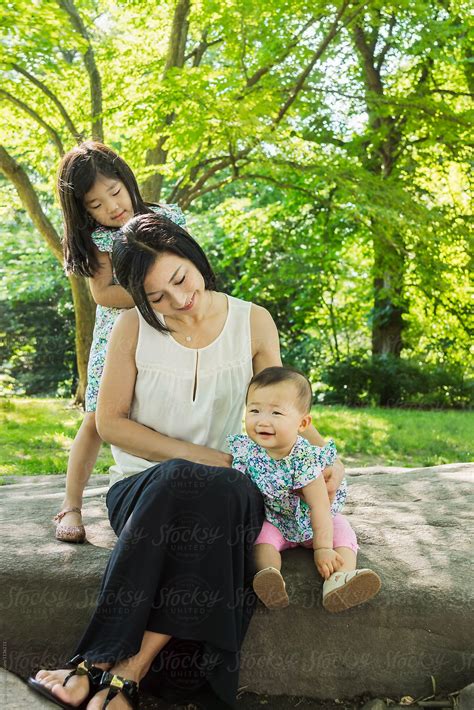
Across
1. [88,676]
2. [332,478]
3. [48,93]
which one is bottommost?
[88,676]

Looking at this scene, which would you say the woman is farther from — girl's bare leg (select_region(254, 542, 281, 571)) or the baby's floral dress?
the baby's floral dress

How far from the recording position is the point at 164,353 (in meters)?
2.88

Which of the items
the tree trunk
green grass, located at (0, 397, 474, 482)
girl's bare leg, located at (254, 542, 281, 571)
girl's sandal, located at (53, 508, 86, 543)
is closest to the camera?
girl's bare leg, located at (254, 542, 281, 571)

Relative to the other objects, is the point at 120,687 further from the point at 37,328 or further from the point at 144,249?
the point at 37,328

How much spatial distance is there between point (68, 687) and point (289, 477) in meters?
0.96

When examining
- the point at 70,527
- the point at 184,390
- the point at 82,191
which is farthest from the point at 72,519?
the point at 82,191

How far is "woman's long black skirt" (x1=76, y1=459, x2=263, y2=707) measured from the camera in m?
2.32

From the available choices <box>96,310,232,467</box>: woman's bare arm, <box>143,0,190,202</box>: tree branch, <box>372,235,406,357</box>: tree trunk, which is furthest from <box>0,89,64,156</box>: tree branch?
<box>96,310,232,467</box>: woman's bare arm

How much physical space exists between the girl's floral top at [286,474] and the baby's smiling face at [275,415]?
6cm

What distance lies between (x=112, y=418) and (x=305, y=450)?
29.0 inches

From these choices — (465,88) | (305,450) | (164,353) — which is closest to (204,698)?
(305,450)

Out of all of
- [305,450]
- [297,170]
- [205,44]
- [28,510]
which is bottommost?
[28,510]

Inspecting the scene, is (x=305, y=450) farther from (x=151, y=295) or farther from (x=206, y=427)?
(x=151, y=295)

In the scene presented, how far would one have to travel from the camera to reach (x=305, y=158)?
9.62 meters
